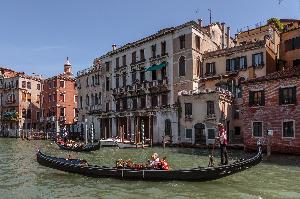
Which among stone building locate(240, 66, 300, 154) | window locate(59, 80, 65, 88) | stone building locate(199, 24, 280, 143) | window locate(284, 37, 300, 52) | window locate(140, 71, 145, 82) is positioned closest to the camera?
stone building locate(240, 66, 300, 154)

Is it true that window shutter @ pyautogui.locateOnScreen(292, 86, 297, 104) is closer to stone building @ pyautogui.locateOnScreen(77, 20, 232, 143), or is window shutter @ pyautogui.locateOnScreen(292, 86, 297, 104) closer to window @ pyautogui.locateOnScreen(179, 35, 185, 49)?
stone building @ pyautogui.locateOnScreen(77, 20, 232, 143)

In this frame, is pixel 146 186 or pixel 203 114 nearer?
pixel 146 186

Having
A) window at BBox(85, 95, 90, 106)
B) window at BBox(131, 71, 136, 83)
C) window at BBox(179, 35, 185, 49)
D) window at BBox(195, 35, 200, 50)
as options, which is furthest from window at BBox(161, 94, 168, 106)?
window at BBox(85, 95, 90, 106)

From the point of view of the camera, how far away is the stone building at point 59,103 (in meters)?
51.5

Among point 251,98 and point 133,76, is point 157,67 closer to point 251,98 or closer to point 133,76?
point 133,76

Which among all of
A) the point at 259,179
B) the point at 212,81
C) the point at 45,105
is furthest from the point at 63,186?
the point at 45,105

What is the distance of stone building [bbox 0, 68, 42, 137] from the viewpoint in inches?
2169

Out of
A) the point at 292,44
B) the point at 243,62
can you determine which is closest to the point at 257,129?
the point at 243,62

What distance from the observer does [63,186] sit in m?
14.0

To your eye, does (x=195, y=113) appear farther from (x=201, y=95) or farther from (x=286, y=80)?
(x=286, y=80)

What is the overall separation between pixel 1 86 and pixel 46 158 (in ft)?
154

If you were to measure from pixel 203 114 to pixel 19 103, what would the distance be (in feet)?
122

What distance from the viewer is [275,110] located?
23.7 m

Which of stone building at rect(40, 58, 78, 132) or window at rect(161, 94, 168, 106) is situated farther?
stone building at rect(40, 58, 78, 132)
